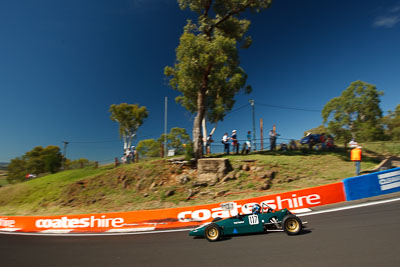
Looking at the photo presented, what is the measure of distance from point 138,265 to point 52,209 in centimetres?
1398

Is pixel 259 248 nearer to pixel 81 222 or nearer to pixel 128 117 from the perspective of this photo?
pixel 81 222

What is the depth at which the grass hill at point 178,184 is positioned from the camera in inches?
497

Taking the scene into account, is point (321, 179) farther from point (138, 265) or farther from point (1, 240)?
point (1, 240)

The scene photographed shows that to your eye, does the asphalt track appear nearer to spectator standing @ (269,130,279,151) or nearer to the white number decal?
the white number decal

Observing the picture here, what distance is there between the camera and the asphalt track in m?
4.21

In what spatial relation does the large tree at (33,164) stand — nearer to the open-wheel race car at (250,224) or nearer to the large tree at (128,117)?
the large tree at (128,117)

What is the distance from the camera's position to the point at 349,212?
7117mm

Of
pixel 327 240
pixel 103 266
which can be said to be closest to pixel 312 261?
pixel 327 240

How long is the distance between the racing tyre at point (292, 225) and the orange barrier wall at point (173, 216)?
2071 millimetres

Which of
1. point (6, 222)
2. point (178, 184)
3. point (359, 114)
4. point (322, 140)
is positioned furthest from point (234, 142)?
point (359, 114)

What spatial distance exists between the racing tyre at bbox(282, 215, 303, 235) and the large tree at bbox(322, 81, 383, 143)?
32.6 metres

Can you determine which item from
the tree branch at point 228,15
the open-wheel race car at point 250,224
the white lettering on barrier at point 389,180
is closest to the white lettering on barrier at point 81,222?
the open-wheel race car at point 250,224

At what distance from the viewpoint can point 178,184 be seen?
574 inches

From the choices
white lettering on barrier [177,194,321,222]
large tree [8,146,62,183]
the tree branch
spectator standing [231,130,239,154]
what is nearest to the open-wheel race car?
white lettering on barrier [177,194,321,222]
